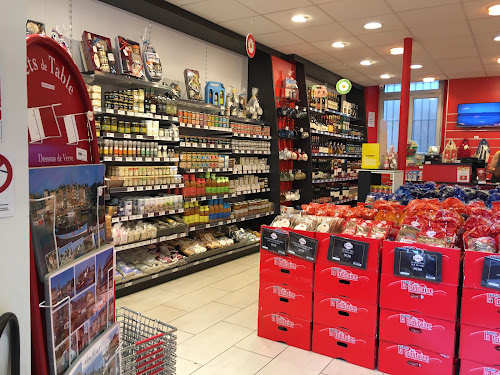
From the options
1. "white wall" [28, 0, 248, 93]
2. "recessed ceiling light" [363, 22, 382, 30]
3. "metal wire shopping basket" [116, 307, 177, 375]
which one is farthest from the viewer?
"recessed ceiling light" [363, 22, 382, 30]

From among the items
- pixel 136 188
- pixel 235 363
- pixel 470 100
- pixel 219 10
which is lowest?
pixel 235 363

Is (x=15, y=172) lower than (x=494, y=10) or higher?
lower

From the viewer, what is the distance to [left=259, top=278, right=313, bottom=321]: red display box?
3461 mm

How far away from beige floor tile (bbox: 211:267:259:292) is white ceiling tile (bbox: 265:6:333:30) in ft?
11.8

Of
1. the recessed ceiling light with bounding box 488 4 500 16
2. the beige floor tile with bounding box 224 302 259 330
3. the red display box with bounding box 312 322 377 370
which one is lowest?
the beige floor tile with bounding box 224 302 259 330

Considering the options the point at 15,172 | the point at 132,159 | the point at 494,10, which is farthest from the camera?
the point at 494,10

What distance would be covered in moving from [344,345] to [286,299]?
59cm

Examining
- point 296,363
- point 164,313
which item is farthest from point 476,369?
point 164,313

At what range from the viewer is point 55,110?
137 centimetres

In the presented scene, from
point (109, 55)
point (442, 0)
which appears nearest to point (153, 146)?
point (109, 55)

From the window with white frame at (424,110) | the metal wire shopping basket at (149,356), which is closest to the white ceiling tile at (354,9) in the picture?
the metal wire shopping basket at (149,356)

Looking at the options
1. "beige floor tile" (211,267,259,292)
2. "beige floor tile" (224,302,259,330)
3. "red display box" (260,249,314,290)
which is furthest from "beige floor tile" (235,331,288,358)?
"beige floor tile" (211,267,259,292)

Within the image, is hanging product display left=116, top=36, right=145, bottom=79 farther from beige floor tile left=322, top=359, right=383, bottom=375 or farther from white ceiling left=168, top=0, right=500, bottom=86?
beige floor tile left=322, top=359, right=383, bottom=375

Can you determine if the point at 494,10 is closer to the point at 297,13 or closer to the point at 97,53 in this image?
the point at 297,13
